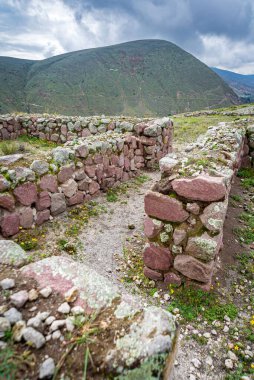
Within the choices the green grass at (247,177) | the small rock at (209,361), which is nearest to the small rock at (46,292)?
the small rock at (209,361)

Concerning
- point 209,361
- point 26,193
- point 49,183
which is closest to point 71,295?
point 209,361

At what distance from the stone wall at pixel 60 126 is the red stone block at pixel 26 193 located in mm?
6372

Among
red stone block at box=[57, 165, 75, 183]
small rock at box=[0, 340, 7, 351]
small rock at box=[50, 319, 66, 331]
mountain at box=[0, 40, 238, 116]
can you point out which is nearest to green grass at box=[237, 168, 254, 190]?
red stone block at box=[57, 165, 75, 183]

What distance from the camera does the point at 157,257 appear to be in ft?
13.8

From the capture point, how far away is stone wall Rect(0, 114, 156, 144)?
455 inches

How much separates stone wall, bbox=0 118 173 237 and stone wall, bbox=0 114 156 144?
6.97ft

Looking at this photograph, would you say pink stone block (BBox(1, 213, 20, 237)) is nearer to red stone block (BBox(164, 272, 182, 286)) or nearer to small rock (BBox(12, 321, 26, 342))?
red stone block (BBox(164, 272, 182, 286))

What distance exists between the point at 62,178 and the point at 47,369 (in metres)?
5.00

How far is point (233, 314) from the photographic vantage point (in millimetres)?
3672

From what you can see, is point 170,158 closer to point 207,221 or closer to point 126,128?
point 207,221

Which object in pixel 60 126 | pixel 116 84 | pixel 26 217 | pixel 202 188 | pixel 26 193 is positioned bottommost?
pixel 26 217

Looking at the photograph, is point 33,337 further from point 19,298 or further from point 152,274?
point 152,274

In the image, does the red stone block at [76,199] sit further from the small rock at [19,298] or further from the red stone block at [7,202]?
the small rock at [19,298]

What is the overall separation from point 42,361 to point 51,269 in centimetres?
77
